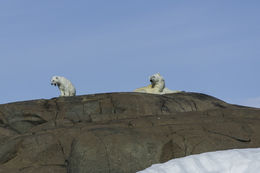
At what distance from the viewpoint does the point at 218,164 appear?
7.05 meters

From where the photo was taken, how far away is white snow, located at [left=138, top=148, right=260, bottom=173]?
6855 millimetres

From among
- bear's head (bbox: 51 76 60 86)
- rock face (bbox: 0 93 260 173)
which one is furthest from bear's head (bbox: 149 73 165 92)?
rock face (bbox: 0 93 260 173)

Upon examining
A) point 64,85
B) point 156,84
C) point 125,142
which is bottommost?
point 125,142

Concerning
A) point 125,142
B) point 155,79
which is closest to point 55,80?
point 155,79

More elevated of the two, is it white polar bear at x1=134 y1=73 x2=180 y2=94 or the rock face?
white polar bear at x1=134 y1=73 x2=180 y2=94

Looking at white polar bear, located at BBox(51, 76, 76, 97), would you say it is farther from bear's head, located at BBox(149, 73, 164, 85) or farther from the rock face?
the rock face

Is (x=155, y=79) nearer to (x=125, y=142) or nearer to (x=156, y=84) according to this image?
(x=156, y=84)

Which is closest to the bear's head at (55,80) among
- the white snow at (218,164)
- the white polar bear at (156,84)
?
the white polar bear at (156,84)

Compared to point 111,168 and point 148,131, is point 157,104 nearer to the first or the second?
point 148,131

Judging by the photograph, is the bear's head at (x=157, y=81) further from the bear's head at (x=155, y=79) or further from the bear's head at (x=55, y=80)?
the bear's head at (x=55, y=80)

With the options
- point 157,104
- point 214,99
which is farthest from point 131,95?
point 214,99

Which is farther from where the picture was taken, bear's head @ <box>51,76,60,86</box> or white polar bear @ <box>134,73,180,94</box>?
white polar bear @ <box>134,73,180,94</box>

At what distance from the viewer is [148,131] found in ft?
41.9

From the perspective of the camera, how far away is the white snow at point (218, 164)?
6.86m
